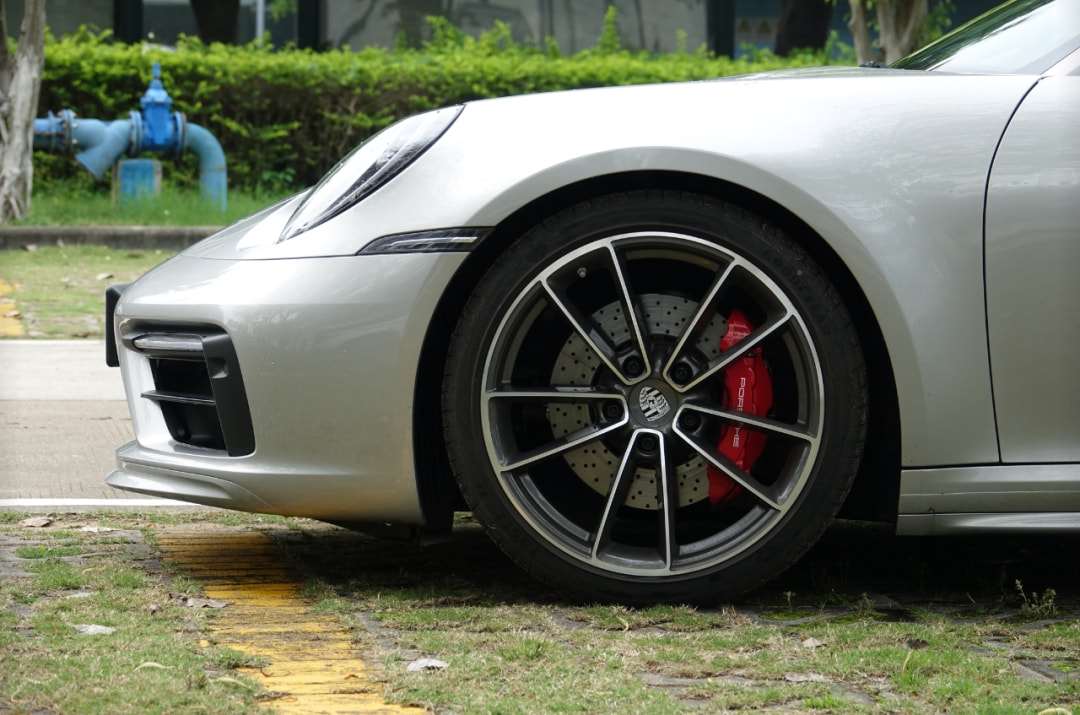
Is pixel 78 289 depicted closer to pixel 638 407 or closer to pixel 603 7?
pixel 638 407

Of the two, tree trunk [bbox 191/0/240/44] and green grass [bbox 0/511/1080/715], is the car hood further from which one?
tree trunk [bbox 191/0/240/44]

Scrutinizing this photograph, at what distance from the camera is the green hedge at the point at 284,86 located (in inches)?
488

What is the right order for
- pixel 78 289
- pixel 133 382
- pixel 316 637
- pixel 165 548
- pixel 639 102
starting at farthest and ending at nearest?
pixel 78 289
pixel 165 548
pixel 133 382
pixel 639 102
pixel 316 637

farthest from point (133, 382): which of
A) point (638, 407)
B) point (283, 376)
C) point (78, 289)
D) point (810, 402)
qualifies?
point (78, 289)

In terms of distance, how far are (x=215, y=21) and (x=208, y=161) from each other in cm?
269

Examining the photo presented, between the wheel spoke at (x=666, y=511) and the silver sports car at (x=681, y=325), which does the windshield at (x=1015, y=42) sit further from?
the wheel spoke at (x=666, y=511)

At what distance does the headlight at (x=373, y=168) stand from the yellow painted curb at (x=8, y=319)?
4599mm

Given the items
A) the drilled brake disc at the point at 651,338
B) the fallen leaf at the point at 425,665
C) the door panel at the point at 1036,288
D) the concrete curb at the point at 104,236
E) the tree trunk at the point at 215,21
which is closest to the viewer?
the fallen leaf at the point at 425,665

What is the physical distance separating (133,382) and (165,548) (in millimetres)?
517

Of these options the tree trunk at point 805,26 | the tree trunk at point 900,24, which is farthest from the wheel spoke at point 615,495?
the tree trunk at point 805,26

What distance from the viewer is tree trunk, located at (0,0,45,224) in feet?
36.3

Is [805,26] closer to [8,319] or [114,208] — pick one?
[114,208]

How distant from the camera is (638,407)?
2.88 m

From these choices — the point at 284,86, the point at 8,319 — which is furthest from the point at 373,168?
the point at 284,86
